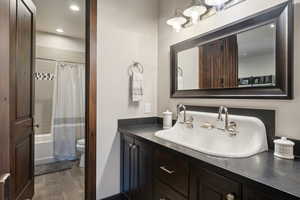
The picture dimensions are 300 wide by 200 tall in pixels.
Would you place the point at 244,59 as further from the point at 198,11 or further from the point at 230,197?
the point at 230,197

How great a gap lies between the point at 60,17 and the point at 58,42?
2.93ft

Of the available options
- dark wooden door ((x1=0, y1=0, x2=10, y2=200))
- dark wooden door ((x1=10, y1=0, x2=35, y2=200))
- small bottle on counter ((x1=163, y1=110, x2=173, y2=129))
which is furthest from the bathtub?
dark wooden door ((x1=0, y1=0, x2=10, y2=200))

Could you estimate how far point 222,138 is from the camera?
4.76 ft

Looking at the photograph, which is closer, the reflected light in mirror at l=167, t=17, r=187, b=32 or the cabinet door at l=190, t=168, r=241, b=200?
the cabinet door at l=190, t=168, r=241, b=200

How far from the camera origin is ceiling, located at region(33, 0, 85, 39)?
256 centimetres

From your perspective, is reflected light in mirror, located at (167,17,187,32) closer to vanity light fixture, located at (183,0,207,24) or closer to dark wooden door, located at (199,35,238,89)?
vanity light fixture, located at (183,0,207,24)

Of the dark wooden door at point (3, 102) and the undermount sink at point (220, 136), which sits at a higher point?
the dark wooden door at point (3, 102)

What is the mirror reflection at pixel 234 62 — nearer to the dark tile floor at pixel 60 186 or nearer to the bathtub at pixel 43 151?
the dark tile floor at pixel 60 186

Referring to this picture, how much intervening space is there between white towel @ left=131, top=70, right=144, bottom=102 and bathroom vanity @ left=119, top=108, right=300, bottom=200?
417 millimetres

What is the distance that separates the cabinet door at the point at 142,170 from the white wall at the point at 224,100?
0.66m

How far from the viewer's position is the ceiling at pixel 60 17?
256cm

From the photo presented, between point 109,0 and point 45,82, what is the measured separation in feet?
8.44

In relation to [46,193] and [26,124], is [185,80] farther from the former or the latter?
[46,193]

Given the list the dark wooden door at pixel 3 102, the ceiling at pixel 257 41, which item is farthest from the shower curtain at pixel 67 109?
the ceiling at pixel 257 41
